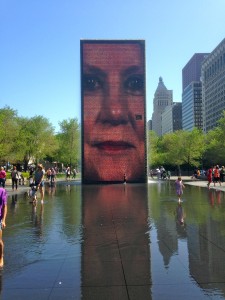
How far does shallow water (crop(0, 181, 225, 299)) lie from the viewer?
4.70 m

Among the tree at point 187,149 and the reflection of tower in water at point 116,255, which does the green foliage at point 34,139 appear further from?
the reflection of tower in water at point 116,255

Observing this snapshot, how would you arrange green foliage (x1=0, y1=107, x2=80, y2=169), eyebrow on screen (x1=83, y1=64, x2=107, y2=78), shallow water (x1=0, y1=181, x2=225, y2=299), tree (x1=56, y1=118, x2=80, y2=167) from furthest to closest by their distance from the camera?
tree (x1=56, y1=118, x2=80, y2=167) → green foliage (x1=0, y1=107, x2=80, y2=169) → eyebrow on screen (x1=83, y1=64, x2=107, y2=78) → shallow water (x1=0, y1=181, x2=225, y2=299)

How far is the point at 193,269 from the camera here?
5.51m

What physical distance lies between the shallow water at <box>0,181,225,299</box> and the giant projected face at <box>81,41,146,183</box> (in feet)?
81.8

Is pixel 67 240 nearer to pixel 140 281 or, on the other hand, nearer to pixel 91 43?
pixel 140 281

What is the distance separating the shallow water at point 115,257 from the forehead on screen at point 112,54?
27.4 m

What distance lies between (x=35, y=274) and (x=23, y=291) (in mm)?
688

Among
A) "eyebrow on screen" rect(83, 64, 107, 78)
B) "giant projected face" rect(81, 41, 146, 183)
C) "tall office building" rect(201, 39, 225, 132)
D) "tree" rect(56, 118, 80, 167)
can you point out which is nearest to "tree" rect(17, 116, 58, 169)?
"tree" rect(56, 118, 80, 167)

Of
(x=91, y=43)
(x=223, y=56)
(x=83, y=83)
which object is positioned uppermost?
(x=223, y=56)

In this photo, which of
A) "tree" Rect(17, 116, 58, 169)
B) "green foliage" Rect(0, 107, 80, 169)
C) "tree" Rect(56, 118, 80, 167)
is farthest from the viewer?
"tree" Rect(56, 118, 80, 167)

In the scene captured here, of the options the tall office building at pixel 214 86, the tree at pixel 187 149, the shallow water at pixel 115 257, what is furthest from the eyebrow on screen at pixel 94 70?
the tall office building at pixel 214 86

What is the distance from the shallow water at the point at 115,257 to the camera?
470cm

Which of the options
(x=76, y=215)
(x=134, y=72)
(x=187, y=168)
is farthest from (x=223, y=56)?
(x=76, y=215)

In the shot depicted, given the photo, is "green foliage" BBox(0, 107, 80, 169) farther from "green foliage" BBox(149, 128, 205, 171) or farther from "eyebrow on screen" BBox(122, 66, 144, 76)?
"green foliage" BBox(149, 128, 205, 171)
